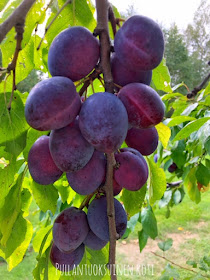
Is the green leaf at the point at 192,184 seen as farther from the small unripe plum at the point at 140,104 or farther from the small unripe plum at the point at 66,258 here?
the small unripe plum at the point at 140,104

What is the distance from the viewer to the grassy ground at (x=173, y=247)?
129 inches

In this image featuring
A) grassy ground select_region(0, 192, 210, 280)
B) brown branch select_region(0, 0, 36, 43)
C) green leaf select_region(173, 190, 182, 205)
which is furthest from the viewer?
grassy ground select_region(0, 192, 210, 280)

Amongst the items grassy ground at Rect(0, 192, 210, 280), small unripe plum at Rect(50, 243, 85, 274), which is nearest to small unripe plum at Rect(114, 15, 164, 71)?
small unripe plum at Rect(50, 243, 85, 274)

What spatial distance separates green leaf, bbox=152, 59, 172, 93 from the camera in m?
0.94

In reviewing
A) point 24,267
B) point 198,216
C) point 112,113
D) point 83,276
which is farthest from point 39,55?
point 198,216

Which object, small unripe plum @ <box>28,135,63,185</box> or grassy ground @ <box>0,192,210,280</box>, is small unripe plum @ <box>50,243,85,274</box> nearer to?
small unripe plum @ <box>28,135,63,185</box>

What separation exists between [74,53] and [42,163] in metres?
0.25

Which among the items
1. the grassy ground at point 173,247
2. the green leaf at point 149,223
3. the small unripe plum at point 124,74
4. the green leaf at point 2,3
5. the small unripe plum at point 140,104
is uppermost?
the green leaf at point 2,3

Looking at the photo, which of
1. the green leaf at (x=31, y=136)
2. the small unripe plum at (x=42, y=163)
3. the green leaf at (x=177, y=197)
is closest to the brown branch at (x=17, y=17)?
the small unripe plum at (x=42, y=163)

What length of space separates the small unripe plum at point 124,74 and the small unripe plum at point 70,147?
0.13m

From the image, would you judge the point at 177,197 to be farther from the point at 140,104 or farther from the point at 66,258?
the point at 140,104

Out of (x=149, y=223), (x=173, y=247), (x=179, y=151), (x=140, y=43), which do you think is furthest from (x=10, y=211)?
(x=173, y=247)

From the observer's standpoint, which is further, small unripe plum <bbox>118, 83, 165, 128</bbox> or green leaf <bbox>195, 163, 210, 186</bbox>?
green leaf <bbox>195, 163, 210, 186</bbox>

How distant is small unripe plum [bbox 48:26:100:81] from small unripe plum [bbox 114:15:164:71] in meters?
0.06
